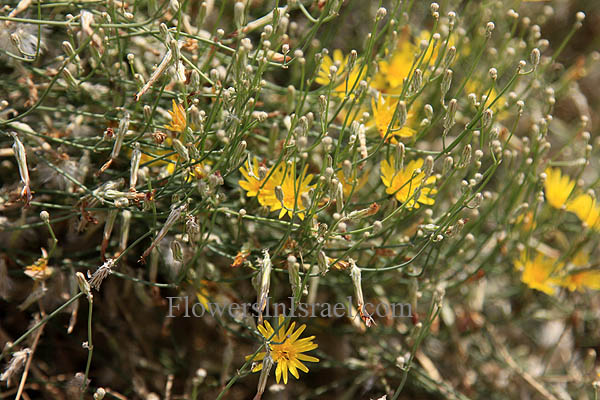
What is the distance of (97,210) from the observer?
1.13m

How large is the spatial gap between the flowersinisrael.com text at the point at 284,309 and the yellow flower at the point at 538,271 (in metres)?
0.30

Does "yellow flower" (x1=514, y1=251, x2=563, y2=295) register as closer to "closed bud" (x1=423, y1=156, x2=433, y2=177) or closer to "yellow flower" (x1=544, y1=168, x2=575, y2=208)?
"yellow flower" (x1=544, y1=168, x2=575, y2=208)

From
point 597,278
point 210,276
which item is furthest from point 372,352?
point 597,278

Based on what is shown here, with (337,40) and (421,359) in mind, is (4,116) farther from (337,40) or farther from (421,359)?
(421,359)

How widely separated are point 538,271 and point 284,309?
2.20ft

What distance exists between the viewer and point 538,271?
4.92 feet

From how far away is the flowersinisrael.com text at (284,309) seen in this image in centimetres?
128

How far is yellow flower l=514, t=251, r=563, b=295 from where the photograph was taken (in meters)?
1.42

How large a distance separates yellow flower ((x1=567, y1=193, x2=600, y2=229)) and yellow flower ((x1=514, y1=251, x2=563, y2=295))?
142mm

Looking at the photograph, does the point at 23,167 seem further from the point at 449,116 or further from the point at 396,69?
the point at 396,69

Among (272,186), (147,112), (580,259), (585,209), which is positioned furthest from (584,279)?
(147,112)

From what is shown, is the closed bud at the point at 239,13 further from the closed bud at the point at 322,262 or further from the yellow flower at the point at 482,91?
the yellow flower at the point at 482,91

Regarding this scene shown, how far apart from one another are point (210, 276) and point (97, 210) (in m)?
0.28

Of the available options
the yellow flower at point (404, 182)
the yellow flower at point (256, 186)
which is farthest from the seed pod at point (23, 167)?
the yellow flower at point (404, 182)
